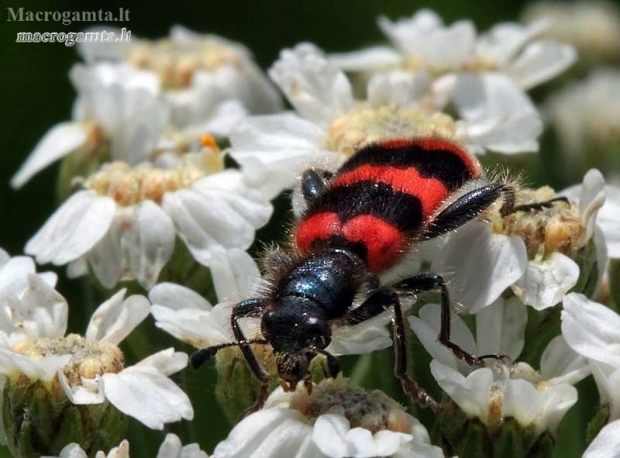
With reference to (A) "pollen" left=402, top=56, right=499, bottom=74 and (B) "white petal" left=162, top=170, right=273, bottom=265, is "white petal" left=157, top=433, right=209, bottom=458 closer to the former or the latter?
(B) "white petal" left=162, top=170, right=273, bottom=265

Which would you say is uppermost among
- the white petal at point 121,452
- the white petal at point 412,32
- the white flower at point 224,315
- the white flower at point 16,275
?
the white petal at point 412,32

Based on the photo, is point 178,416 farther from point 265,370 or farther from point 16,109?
point 16,109

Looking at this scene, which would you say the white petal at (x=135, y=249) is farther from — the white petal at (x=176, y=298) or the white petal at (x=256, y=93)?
the white petal at (x=256, y=93)

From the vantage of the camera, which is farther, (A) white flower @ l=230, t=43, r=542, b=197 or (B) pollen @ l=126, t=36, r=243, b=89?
(B) pollen @ l=126, t=36, r=243, b=89

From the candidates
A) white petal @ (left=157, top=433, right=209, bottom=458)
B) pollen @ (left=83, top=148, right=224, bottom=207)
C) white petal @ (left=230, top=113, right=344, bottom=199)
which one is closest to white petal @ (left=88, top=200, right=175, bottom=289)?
pollen @ (left=83, top=148, right=224, bottom=207)

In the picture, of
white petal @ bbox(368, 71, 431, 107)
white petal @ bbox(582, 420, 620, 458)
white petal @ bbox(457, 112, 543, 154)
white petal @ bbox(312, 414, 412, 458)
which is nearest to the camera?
white petal @ bbox(312, 414, 412, 458)

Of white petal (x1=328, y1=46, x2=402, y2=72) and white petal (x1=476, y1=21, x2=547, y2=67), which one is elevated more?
white petal (x1=476, y1=21, x2=547, y2=67)

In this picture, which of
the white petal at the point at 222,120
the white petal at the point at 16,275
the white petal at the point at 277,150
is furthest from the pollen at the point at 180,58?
the white petal at the point at 16,275

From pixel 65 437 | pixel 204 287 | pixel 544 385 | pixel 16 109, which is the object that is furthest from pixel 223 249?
pixel 16 109
